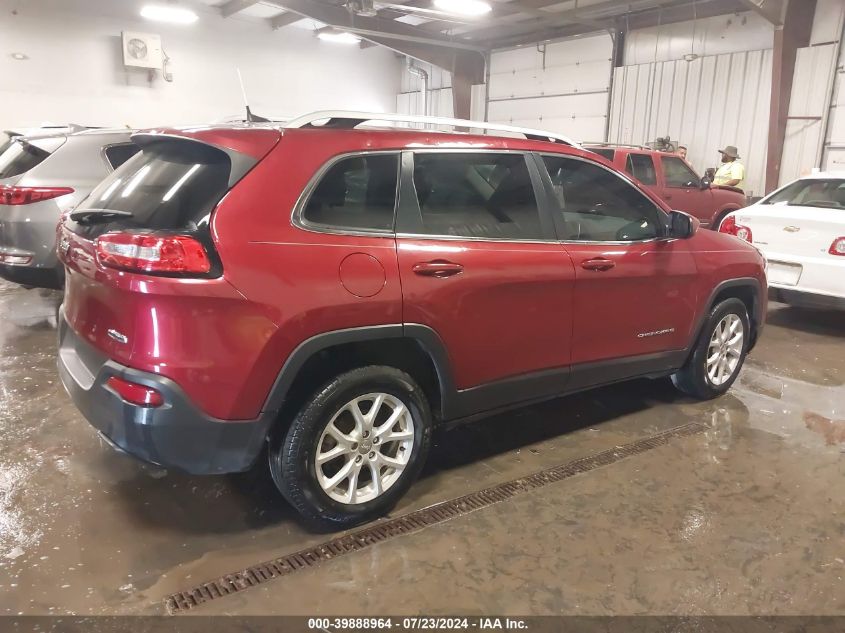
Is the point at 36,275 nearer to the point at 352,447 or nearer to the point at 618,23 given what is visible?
the point at 352,447

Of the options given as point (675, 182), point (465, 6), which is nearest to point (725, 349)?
point (675, 182)

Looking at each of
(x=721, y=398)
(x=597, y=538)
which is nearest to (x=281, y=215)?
(x=597, y=538)

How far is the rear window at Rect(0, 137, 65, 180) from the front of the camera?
5.31 meters

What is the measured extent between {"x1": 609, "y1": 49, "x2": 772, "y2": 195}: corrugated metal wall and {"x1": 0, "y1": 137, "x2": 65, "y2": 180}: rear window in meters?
10.6

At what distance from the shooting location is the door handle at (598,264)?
3166mm

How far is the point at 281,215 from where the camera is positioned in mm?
2307

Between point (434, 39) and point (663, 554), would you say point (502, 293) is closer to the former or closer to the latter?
point (663, 554)

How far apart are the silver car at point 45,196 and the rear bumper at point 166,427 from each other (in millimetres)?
3063

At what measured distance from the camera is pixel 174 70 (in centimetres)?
1414

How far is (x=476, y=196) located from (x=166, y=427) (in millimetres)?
1665

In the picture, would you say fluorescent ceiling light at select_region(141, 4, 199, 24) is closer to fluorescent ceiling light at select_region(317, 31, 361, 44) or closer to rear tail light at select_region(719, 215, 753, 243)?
fluorescent ceiling light at select_region(317, 31, 361, 44)

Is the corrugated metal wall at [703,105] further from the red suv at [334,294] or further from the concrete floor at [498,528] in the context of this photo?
→ the red suv at [334,294]

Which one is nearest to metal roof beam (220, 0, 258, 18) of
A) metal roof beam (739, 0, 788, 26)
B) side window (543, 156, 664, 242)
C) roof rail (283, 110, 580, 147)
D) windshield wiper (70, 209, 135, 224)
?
metal roof beam (739, 0, 788, 26)
